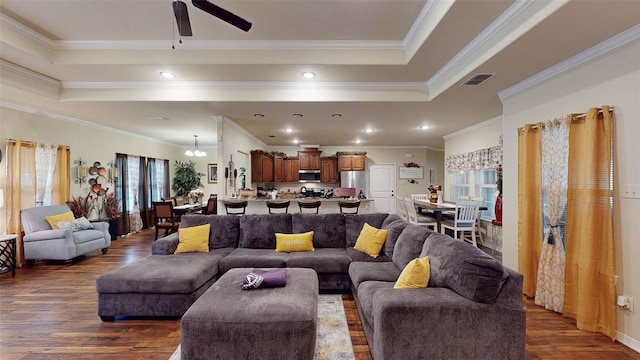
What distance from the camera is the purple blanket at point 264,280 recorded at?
2389mm

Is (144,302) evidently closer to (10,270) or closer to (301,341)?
(301,341)

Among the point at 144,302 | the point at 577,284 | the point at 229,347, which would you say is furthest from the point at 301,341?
the point at 577,284

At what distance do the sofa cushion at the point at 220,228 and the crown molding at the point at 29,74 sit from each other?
2.69m

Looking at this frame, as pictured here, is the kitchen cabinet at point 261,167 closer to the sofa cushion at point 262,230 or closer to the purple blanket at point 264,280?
the sofa cushion at point 262,230

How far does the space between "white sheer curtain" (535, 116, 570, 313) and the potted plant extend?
922 cm

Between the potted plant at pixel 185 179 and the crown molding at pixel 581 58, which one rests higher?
the crown molding at pixel 581 58

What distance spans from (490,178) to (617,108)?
12.1ft

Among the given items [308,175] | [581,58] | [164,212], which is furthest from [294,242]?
[308,175]

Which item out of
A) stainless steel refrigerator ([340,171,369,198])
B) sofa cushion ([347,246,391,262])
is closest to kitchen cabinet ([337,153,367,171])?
stainless steel refrigerator ([340,171,369,198])

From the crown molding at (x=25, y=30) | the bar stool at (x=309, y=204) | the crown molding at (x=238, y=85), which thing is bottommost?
the bar stool at (x=309, y=204)

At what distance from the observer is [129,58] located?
11.1ft

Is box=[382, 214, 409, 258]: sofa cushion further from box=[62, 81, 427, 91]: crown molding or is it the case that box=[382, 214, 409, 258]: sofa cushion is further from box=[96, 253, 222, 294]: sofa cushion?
box=[96, 253, 222, 294]: sofa cushion

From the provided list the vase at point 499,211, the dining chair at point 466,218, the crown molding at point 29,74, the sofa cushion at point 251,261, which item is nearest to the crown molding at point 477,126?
the vase at point 499,211

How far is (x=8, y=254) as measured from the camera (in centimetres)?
418
